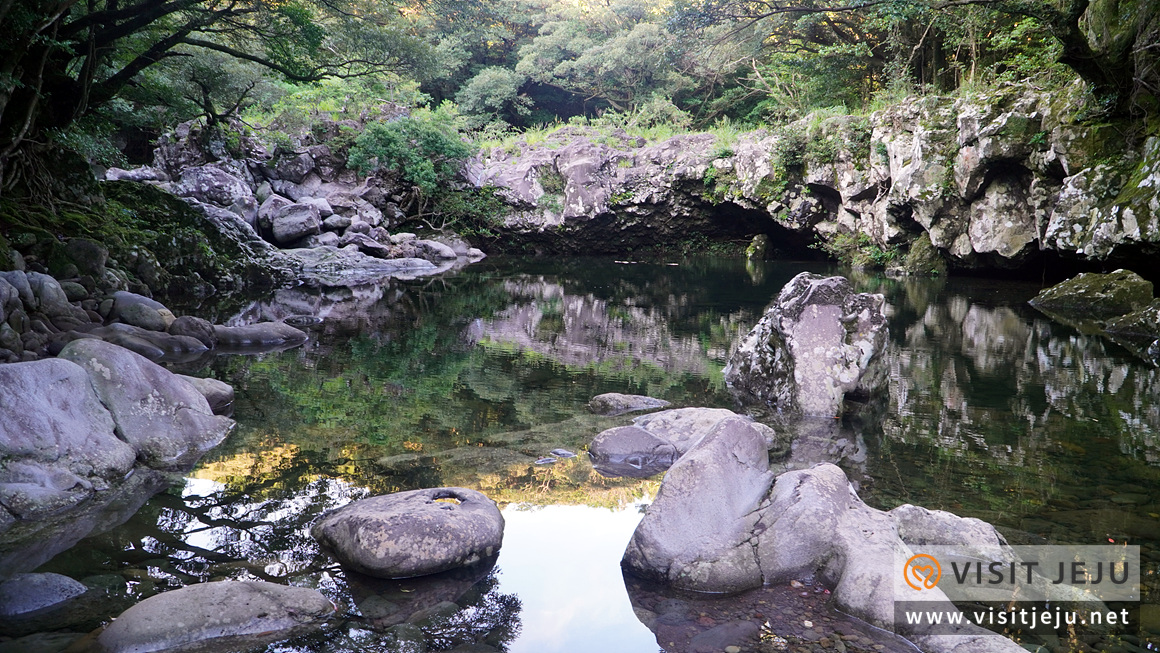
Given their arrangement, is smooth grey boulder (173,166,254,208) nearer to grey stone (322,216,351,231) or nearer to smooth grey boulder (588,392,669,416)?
grey stone (322,216,351,231)

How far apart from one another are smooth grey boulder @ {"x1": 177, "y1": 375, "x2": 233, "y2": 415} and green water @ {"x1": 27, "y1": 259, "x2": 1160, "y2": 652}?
0.69 feet

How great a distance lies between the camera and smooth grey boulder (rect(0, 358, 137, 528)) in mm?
3742

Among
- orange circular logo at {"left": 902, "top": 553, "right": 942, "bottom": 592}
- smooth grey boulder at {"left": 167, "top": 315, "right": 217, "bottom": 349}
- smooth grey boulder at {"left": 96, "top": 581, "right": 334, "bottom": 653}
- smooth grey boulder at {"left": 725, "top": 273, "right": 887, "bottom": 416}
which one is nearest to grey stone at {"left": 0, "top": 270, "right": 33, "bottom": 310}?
smooth grey boulder at {"left": 167, "top": 315, "right": 217, "bottom": 349}

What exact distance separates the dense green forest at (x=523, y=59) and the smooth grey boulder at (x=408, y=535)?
6904 millimetres

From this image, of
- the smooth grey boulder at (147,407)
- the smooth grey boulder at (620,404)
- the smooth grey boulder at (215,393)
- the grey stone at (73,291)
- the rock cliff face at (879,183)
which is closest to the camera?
the smooth grey boulder at (147,407)

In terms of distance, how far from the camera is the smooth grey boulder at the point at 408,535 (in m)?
3.19

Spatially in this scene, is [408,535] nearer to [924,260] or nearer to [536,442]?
[536,442]

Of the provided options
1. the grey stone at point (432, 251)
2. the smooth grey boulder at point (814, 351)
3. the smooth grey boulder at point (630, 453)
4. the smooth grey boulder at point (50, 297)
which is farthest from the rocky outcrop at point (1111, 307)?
the grey stone at point (432, 251)

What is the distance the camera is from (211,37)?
14.5 m

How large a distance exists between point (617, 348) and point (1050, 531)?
5.73m

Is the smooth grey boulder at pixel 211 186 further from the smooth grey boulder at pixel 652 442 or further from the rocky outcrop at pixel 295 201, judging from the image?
the smooth grey boulder at pixel 652 442

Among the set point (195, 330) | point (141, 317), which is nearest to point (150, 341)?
point (195, 330)

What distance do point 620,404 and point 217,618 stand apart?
3.92 metres

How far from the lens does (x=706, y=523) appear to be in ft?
11.3
